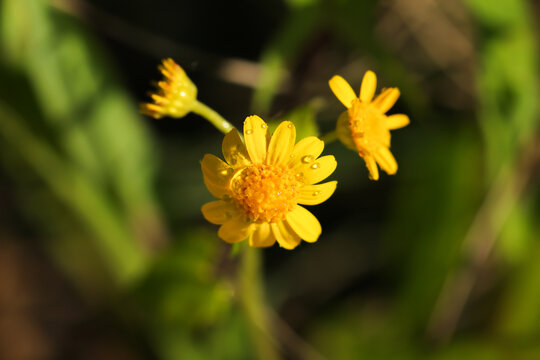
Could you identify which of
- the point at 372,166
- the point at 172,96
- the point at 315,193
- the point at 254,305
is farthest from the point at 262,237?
the point at 254,305

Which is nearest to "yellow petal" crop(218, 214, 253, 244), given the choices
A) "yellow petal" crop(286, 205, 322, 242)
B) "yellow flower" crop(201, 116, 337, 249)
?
"yellow flower" crop(201, 116, 337, 249)

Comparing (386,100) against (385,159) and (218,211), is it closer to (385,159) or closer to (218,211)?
(385,159)

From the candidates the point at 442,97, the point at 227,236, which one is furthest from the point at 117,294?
the point at 442,97

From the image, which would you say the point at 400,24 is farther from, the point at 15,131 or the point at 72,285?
the point at 72,285

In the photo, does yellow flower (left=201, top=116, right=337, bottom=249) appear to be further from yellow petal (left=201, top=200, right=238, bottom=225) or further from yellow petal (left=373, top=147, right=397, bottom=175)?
yellow petal (left=373, top=147, right=397, bottom=175)

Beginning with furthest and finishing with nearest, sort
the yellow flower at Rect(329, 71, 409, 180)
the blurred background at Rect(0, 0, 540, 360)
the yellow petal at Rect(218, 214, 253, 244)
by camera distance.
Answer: the blurred background at Rect(0, 0, 540, 360), the yellow flower at Rect(329, 71, 409, 180), the yellow petal at Rect(218, 214, 253, 244)

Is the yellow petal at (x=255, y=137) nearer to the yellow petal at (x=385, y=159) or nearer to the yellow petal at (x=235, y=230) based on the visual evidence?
the yellow petal at (x=235, y=230)

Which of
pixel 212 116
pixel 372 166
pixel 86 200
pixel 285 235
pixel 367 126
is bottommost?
pixel 285 235
